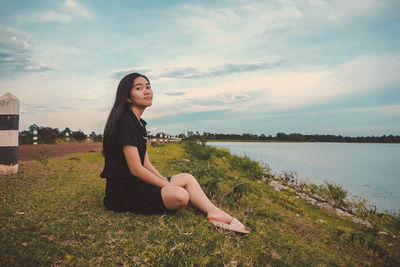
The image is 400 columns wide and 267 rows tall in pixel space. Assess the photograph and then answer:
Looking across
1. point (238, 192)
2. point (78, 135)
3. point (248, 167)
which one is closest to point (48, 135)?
point (78, 135)

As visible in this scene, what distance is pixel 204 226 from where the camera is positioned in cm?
274

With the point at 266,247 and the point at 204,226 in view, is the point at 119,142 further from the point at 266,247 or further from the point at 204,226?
the point at 266,247

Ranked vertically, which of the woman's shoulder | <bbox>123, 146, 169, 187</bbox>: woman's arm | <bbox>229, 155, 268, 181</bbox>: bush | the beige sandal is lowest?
<bbox>229, 155, 268, 181</bbox>: bush

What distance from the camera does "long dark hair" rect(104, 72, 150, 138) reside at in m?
2.89

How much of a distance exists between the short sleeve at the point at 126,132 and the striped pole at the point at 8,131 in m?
2.87

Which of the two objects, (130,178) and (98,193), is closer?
(130,178)

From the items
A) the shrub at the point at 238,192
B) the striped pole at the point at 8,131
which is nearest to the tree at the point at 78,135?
A: the striped pole at the point at 8,131

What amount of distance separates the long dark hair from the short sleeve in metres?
0.06

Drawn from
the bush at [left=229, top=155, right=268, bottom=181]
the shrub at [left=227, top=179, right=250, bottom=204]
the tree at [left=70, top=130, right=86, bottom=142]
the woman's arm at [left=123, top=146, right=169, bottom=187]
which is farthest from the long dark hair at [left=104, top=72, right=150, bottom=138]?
the tree at [left=70, top=130, right=86, bottom=142]

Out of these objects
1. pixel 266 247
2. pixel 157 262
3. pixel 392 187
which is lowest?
pixel 392 187

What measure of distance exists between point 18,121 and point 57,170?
1.08 metres

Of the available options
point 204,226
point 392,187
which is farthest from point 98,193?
point 392,187

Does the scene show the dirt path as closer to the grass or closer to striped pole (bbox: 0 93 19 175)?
striped pole (bbox: 0 93 19 175)

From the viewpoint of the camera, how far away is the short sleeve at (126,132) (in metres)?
2.80
